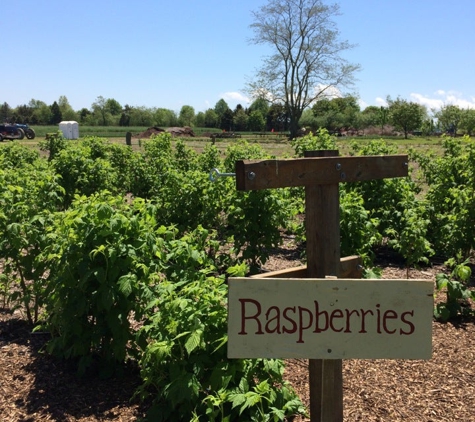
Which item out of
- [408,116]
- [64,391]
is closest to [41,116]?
[408,116]

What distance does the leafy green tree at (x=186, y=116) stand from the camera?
336ft

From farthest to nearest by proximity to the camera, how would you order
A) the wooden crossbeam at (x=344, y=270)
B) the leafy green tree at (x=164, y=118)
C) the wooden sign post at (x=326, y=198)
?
the leafy green tree at (x=164, y=118)
the wooden crossbeam at (x=344, y=270)
the wooden sign post at (x=326, y=198)

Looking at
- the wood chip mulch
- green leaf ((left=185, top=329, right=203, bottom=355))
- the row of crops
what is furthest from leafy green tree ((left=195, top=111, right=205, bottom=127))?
green leaf ((left=185, top=329, right=203, bottom=355))

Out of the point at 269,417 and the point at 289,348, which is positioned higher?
the point at 289,348

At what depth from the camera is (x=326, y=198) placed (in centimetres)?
217

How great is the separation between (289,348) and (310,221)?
543 millimetres

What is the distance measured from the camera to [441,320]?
5004mm

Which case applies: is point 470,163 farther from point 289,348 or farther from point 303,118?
point 303,118

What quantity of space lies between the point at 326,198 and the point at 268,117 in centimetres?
9464

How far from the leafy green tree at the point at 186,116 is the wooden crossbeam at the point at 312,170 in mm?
100373

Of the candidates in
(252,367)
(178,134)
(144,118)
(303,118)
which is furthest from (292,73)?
(252,367)

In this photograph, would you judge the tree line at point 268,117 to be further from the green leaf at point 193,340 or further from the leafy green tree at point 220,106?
the green leaf at point 193,340

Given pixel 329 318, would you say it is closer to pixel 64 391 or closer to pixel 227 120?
pixel 64 391

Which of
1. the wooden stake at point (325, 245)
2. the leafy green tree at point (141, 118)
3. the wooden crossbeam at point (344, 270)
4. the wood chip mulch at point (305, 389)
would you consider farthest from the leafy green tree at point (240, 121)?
the wooden stake at point (325, 245)
